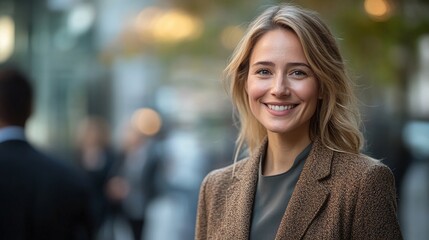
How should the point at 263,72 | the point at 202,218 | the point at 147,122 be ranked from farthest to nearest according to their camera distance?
the point at 147,122 → the point at 202,218 → the point at 263,72

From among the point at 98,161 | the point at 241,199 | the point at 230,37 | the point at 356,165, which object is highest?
the point at 230,37

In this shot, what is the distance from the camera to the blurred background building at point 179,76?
1036 centimetres

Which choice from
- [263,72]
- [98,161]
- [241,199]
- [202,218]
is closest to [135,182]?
[98,161]

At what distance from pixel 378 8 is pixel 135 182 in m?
3.62

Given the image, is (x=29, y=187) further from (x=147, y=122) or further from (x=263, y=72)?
(x=147, y=122)

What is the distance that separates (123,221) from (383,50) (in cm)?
392

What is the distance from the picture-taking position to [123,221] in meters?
12.4

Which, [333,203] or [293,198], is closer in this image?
[333,203]

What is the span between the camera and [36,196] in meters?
5.73

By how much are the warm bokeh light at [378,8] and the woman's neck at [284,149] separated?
6331 mm

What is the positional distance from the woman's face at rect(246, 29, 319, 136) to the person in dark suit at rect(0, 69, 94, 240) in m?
2.19

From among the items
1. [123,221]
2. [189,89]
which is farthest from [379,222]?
[189,89]

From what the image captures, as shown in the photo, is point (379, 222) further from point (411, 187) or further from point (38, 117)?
point (38, 117)

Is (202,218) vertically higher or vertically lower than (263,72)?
lower
